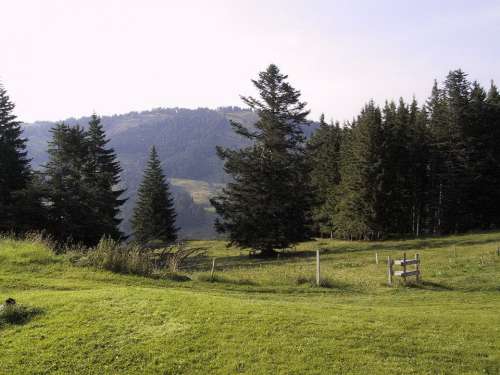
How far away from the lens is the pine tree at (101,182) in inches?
Answer: 1610

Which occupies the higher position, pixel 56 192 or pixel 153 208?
pixel 56 192

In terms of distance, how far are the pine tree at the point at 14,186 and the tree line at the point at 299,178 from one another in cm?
9

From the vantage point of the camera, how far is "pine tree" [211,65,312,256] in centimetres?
3841

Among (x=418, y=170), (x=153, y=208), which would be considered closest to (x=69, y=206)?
(x=153, y=208)

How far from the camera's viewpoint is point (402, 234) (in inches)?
2235

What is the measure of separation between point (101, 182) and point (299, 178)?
72.5ft

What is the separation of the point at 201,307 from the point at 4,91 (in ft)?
136

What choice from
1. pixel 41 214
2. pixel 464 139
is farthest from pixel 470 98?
pixel 41 214

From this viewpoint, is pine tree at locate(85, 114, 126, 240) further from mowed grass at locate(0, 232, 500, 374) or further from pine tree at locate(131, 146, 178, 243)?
mowed grass at locate(0, 232, 500, 374)

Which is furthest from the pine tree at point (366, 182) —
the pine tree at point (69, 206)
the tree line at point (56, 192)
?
the pine tree at point (69, 206)

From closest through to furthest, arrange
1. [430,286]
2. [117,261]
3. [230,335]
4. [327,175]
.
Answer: [230,335] < [117,261] < [430,286] < [327,175]

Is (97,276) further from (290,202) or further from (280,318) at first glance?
(290,202)

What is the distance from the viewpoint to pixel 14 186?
41.1 metres

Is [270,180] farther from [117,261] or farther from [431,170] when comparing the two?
[431,170]
